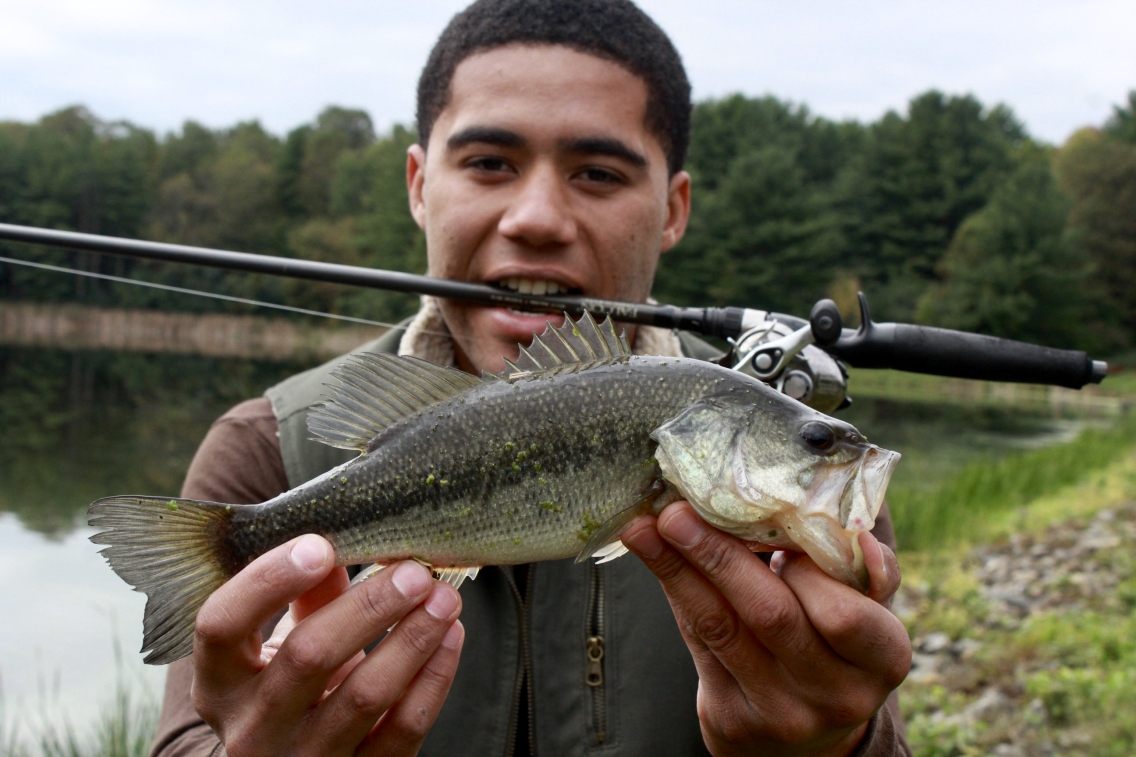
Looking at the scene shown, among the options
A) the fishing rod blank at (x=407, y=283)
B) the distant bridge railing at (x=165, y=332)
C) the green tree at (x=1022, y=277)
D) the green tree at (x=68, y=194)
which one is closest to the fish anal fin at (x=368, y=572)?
the fishing rod blank at (x=407, y=283)

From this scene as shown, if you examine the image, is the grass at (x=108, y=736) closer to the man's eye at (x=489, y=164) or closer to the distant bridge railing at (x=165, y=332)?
the man's eye at (x=489, y=164)

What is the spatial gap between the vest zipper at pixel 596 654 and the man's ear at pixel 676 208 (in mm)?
1492

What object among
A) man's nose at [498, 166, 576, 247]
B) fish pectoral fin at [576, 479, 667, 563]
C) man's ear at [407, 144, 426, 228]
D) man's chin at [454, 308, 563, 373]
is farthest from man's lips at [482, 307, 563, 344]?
fish pectoral fin at [576, 479, 667, 563]

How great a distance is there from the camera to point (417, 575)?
6.18 ft

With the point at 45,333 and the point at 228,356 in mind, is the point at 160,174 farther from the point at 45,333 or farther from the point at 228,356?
the point at 228,356

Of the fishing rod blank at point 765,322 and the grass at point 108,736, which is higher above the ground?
the fishing rod blank at point 765,322

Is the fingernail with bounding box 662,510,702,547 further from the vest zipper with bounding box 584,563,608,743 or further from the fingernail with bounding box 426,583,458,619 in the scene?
the vest zipper with bounding box 584,563,608,743

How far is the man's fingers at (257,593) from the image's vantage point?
5.83ft

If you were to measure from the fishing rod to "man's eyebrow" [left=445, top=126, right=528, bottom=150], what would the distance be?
480mm

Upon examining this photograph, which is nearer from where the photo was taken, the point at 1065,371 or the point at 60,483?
the point at 1065,371

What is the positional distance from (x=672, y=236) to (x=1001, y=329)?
4383 cm

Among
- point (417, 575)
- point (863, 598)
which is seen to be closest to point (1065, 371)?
point (863, 598)

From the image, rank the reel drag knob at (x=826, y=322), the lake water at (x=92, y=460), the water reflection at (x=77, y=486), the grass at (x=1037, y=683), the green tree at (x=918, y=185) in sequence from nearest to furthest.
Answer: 1. the reel drag knob at (x=826, y=322)
2. the grass at (x=1037, y=683)
3. the water reflection at (x=77, y=486)
4. the lake water at (x=92, y=460)
5. the green tree at (x=918, y=185)

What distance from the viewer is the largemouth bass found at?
A: 1.84 m
